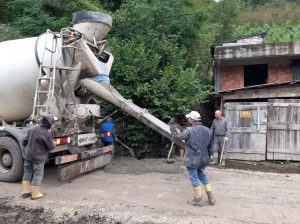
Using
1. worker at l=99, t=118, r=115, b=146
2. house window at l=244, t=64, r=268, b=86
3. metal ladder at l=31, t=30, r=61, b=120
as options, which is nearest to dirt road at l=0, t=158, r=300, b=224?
worker at l=99, t=118, r=115, b=146

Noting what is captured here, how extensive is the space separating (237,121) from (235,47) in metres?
3.62

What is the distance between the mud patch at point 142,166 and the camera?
10.2 m

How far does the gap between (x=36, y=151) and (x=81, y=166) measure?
162 centimetres

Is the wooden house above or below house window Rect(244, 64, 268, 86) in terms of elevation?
below

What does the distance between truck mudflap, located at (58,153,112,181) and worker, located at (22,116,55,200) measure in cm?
67

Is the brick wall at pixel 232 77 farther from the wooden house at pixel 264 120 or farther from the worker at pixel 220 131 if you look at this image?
the worker at pixel 220 131

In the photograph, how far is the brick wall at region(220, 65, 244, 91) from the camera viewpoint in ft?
53.7

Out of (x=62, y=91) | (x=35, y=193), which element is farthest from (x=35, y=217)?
(x=62, y=91)

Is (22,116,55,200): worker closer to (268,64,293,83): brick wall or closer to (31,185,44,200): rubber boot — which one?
(31,185,44,200): rubber boot

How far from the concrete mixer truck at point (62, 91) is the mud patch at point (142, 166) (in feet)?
1.73

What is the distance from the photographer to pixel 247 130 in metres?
12.5

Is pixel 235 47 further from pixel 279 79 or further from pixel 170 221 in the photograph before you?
pixel 170 221

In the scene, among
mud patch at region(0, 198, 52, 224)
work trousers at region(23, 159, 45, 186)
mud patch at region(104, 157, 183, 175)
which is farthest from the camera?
mud patch at region(104, 157, 183, 175)

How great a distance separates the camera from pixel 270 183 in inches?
368
